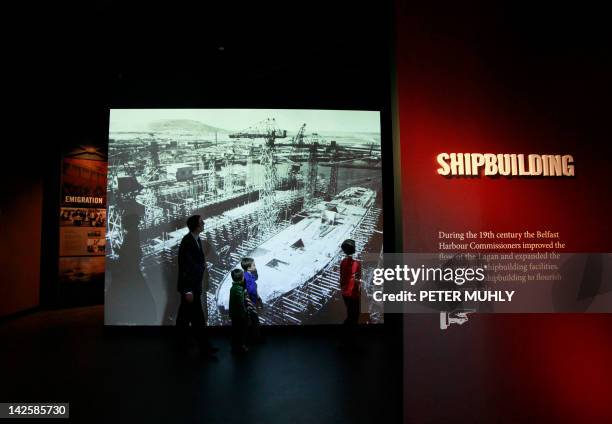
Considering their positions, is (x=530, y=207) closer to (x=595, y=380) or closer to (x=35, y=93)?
(x=595, y=380)

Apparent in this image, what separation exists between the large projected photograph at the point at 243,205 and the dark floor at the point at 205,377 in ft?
1.41

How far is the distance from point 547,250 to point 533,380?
0.85 meters

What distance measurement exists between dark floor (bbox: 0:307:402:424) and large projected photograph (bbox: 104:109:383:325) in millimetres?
429

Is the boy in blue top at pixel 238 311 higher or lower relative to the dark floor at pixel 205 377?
higher

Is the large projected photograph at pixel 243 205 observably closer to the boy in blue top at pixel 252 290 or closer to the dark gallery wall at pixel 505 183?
the boy in blue top at pixel 252 290

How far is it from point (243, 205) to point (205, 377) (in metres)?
2.46

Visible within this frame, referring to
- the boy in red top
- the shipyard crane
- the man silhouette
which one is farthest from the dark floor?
the shipyard crane

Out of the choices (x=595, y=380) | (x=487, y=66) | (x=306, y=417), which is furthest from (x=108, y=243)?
(x=595, y=380)

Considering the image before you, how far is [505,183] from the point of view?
7.61 ft

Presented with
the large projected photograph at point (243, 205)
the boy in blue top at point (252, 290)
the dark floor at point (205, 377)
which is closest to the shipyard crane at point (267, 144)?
the large projected photograph at point (243, 205)

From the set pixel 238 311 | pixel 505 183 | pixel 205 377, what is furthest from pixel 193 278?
pixel 505 183

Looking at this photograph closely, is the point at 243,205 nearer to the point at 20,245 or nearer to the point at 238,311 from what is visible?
the point at 238,311

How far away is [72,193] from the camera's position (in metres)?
7.36

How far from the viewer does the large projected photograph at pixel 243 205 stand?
506cm
